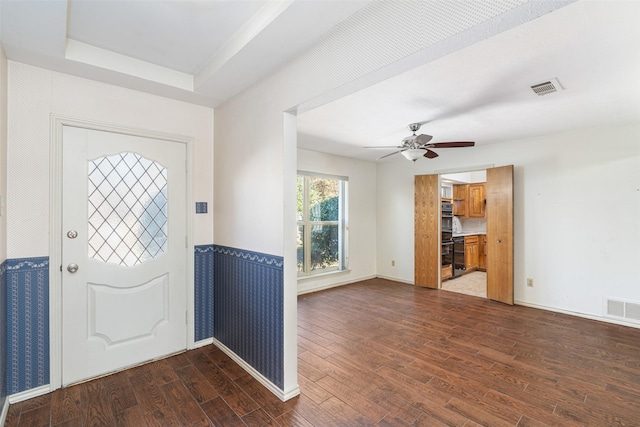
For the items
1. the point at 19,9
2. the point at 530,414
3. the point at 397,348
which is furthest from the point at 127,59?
the point at 530,414

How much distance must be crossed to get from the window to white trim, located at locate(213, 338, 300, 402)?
90.9 inches

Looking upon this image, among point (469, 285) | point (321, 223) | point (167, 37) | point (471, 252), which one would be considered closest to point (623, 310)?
point (469, 285)

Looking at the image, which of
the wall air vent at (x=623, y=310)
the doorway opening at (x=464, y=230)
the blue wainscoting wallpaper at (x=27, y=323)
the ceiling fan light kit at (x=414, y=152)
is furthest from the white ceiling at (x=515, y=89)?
the blue wainscoting wallpaper at (x=27, y=323)

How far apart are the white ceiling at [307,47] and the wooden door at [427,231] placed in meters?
2.11

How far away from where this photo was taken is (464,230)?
7770 mm

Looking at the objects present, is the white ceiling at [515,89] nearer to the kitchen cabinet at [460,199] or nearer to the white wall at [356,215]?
the white wall at [356,215]

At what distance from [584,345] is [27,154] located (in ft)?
17.1

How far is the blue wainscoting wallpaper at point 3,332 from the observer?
1.93 metres

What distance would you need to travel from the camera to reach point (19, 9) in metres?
1.59

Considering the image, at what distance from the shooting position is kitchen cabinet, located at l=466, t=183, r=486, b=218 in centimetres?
700

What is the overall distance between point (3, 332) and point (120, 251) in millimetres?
833

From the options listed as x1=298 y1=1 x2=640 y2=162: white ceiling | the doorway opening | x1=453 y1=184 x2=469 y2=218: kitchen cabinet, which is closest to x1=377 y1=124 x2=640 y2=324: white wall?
x1=298 y1=1 x2=640 y2=162: white ceiling

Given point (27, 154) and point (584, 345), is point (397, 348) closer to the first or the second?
point (584, 345)

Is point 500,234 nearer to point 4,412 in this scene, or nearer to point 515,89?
point 515,89
